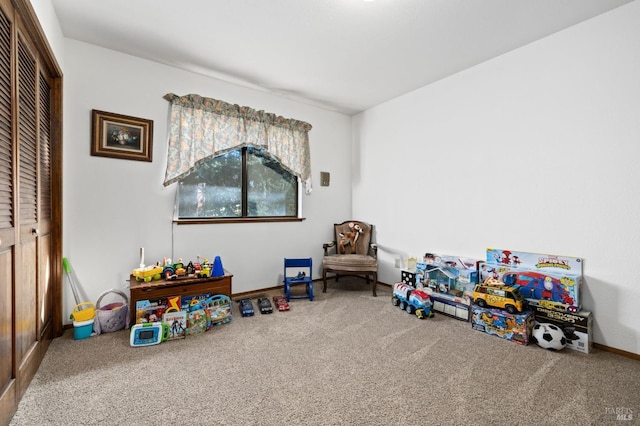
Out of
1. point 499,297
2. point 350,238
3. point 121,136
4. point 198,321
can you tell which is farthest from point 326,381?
point 121,136

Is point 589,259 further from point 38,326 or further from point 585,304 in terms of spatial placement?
point 38,326

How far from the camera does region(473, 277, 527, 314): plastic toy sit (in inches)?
97.7

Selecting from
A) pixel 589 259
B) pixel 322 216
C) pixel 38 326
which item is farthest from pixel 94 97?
pixel 589 259

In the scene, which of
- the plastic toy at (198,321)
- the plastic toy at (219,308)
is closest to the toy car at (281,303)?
the plastic toy at (219,308)

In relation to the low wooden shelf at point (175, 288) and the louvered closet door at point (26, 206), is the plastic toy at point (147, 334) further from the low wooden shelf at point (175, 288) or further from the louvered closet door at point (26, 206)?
the louvered closet door at point (26, 206)

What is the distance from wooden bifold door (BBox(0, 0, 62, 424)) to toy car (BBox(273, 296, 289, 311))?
1.93 m

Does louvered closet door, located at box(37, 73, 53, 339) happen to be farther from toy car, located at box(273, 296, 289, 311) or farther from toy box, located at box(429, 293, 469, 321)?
toy box, located at box(429, 293, 469, 321)

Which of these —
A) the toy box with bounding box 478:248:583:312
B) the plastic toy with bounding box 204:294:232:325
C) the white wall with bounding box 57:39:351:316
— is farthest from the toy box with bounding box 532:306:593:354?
the white wall with bounding box 57:39:351:316

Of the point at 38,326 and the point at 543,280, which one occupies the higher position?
the point at 543,280

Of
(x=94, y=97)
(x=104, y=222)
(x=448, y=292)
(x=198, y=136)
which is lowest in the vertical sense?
(x=448, y=292)

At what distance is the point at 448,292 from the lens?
3141 mm

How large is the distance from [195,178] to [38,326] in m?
1.90

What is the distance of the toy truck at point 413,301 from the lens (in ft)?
9.70

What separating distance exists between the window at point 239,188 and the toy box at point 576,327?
10.4 ft
